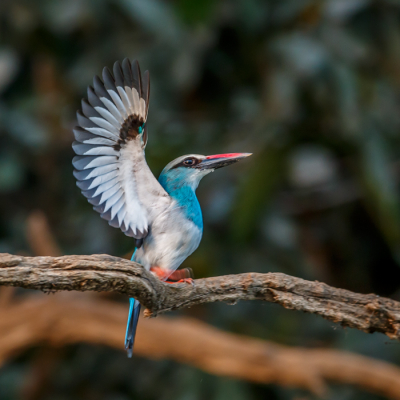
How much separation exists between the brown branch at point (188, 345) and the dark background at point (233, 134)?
47 centimetres

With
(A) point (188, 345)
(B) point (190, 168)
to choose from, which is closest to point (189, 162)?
(B) point (190, 168)

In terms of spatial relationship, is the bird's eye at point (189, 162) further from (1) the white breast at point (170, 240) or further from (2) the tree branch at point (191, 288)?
(2) the tree branch at point (191, 288)

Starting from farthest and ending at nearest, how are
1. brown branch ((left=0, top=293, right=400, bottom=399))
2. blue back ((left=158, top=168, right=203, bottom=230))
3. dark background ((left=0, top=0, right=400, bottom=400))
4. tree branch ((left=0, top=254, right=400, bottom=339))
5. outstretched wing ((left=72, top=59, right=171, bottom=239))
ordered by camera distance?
dark background ((left=0, top=0, right=400, bottom=400))
brown branch ((left=0, top=293, right=400, bottom=399))
blue back ((left=158, top=168, right=203, bottom=230))
outstretched wing ((left=72, top=59, right=171, bottom=239))
tree branch ((left=0, top=254, right=400, bottom=339))

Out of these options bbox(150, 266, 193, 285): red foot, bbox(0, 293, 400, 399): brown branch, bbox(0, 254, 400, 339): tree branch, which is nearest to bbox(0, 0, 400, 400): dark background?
bbox(0, 293, 400, 399): brown branch

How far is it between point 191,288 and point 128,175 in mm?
369

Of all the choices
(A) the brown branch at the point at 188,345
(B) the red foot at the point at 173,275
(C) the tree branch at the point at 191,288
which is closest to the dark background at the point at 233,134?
(A) the brown branch at the point at 188,345

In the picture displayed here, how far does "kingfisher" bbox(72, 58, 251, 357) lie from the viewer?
1490mm

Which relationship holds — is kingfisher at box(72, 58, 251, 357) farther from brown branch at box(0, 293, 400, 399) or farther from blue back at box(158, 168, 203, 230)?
brown branch at box(0, 293, 400, 399)

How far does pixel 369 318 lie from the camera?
181 centimetres

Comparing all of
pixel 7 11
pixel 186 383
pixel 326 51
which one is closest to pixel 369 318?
pixel 186 383

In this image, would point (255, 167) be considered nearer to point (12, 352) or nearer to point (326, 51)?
point (326, 51)

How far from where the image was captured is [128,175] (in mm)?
1513

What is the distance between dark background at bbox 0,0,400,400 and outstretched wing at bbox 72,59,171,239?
2565 millimetres

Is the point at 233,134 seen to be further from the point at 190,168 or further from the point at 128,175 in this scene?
the point at 128,175
